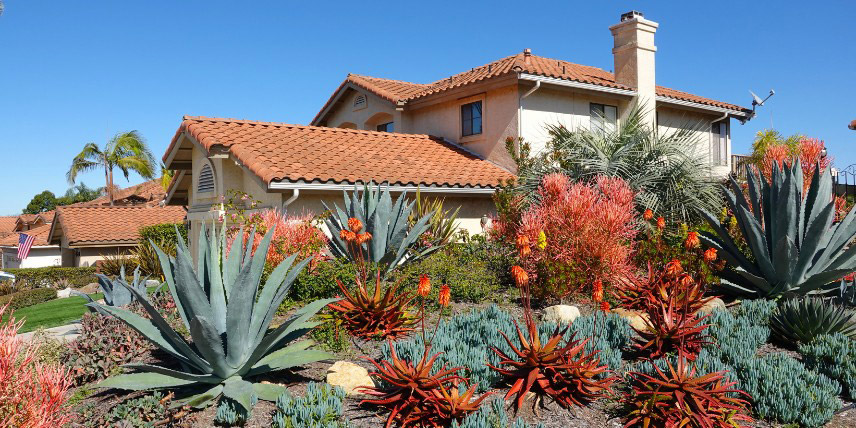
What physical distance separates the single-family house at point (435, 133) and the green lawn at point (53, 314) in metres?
3.44

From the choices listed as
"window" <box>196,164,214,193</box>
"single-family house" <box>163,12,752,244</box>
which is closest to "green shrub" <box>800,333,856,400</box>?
"single-family house" <box>163,12,752,244</box>

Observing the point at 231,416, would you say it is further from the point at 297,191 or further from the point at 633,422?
the point at 297,191

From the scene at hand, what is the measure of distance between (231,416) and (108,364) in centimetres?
232

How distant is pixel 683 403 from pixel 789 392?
3.61 ft

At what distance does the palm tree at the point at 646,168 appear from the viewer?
13.6 m

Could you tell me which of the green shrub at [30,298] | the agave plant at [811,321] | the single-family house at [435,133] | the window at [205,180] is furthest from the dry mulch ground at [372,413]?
the green shrub at [30,298]

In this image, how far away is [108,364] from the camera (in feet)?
21.1

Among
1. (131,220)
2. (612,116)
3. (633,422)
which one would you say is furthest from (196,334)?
(131,220)

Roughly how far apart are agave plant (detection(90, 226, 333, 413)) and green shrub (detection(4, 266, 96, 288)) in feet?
78.8

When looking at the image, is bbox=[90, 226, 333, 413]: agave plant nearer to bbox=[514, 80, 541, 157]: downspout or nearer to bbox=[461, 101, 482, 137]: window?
bbox=[514, 80, 541, 157]: downspout

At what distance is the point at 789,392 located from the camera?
515 centimetres

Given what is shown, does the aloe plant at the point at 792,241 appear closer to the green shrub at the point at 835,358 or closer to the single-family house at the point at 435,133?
the green shrub at the point at 835,358

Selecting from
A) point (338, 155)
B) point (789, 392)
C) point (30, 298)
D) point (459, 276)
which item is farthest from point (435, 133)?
point (789, 392)

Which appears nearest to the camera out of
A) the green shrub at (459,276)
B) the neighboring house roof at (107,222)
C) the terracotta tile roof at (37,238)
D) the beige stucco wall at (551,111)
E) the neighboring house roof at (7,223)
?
the green shrub at (459,276)
